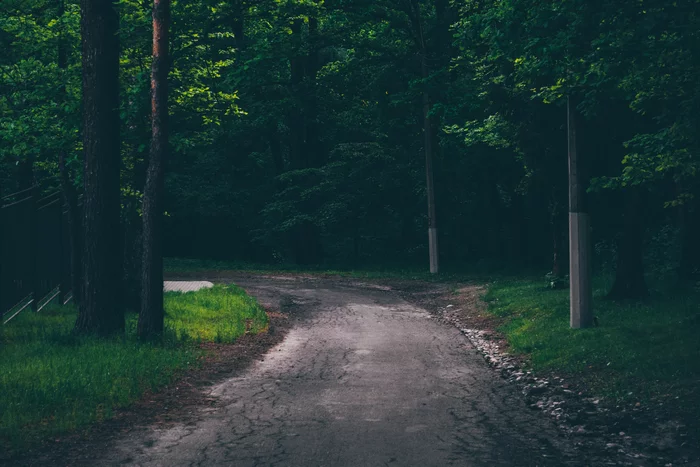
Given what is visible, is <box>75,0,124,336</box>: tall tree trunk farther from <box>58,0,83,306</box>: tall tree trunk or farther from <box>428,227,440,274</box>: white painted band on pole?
<box>428,227,440,274</box>: white painted band on pole

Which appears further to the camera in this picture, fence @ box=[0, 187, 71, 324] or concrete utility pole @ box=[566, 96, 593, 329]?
fence @ box=[0, 187, 71, 324]

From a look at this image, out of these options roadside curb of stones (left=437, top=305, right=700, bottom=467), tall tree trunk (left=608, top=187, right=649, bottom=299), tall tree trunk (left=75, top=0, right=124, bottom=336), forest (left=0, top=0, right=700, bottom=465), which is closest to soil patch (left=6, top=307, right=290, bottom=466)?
forest (left=0, top=0, right=700, bottom=465)

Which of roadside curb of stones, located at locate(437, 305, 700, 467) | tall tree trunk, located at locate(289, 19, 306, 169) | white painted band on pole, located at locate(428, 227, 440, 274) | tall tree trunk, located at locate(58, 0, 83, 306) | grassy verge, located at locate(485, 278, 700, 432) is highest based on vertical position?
tall tree trunk, located at locate(289, 19, 306, 169)

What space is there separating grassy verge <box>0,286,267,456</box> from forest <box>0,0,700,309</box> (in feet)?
7.20

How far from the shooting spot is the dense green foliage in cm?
1135

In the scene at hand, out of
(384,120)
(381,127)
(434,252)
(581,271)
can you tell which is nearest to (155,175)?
(581,271)

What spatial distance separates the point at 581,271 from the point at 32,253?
1129 cm

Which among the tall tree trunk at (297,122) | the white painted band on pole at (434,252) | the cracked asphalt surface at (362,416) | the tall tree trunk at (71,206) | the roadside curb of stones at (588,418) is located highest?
the tall tree trunk at (297,122)

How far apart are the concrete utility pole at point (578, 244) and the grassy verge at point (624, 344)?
0.35 meters

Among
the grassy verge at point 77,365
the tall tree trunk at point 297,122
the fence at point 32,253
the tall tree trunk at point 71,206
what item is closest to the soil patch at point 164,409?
the grassy verge at point 77,365

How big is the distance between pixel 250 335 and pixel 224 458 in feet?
26.9

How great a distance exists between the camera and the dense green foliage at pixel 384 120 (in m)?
11.4

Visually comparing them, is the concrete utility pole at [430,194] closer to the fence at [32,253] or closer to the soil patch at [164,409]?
the fence at [32,253]

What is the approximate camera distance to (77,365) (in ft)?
34.7
